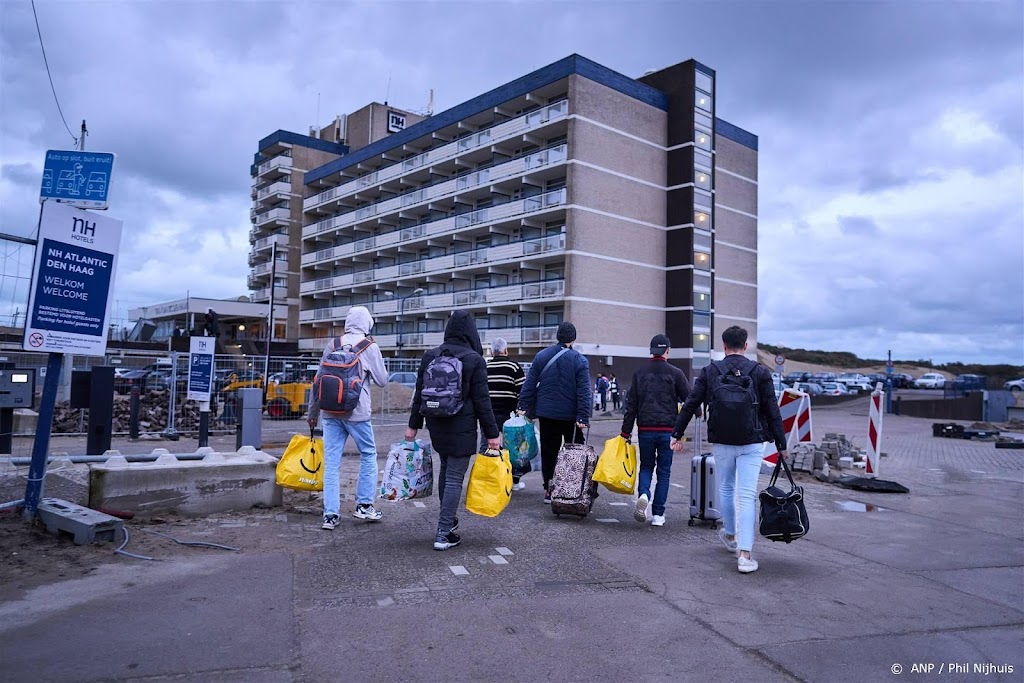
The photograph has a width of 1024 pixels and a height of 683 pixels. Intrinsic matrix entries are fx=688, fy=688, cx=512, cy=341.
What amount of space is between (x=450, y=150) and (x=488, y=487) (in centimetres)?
4520

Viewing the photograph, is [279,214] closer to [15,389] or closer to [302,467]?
[15,389]

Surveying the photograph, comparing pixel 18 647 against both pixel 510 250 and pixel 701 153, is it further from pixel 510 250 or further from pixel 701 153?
pixel 701 153

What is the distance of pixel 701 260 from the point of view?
1719 inches

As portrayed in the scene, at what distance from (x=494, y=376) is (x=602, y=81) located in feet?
122

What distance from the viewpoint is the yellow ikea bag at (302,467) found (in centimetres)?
641

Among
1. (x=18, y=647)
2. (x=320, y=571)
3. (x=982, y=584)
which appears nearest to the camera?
A: (x=18, y=647)

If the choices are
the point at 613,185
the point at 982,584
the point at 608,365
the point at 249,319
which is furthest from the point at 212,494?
the point at 249,319

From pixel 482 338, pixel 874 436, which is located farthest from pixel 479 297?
pixel 874 436

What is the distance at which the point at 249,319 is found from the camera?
67.7 meters

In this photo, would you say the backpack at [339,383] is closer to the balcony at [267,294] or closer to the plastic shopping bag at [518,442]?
the plastic shopping bag at [518,442]

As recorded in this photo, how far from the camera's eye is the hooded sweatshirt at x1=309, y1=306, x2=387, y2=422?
20.1 ft

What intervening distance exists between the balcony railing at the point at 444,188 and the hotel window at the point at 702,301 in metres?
12.0

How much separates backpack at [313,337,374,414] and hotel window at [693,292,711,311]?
3881cm

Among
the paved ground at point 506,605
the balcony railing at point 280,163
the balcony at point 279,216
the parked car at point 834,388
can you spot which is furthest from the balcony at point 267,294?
the paved ground at point 506,605
